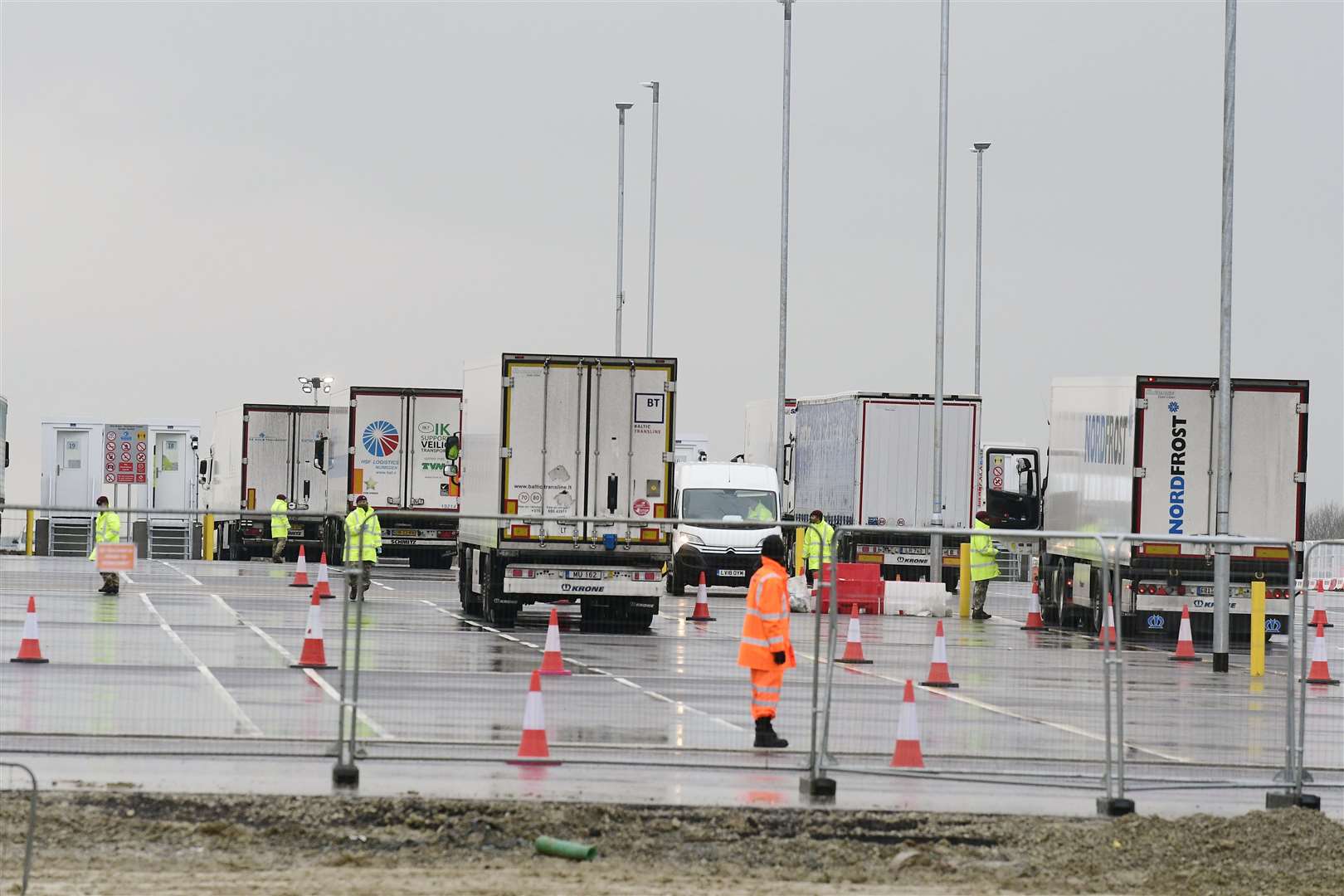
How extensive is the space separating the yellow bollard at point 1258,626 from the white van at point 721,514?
1579 centimetres

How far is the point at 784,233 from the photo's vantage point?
4619 cm

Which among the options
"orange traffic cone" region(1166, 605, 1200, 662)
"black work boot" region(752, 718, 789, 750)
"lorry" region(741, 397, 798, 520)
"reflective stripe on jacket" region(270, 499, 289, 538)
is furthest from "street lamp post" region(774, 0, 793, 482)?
"black work boot" region(752, 718, 789, 750)

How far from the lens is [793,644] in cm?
1548

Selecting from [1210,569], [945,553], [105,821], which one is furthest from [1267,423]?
[105,821]

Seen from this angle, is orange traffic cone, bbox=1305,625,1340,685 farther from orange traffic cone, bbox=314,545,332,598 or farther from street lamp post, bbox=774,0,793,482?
street lamp post, bbox=774,0,793,482

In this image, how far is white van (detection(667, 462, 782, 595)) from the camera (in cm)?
3953

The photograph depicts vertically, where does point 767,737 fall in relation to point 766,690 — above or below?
below

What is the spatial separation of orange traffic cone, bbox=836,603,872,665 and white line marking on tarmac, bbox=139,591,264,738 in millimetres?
4247

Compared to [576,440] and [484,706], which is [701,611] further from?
[484,706]

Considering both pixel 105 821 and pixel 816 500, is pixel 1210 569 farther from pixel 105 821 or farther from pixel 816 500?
pixel 105 821

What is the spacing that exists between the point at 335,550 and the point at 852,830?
9982mm

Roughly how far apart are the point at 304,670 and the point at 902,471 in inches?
980

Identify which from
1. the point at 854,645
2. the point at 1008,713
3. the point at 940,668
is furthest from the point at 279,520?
the point at 1008,713

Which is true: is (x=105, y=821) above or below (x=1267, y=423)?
below
